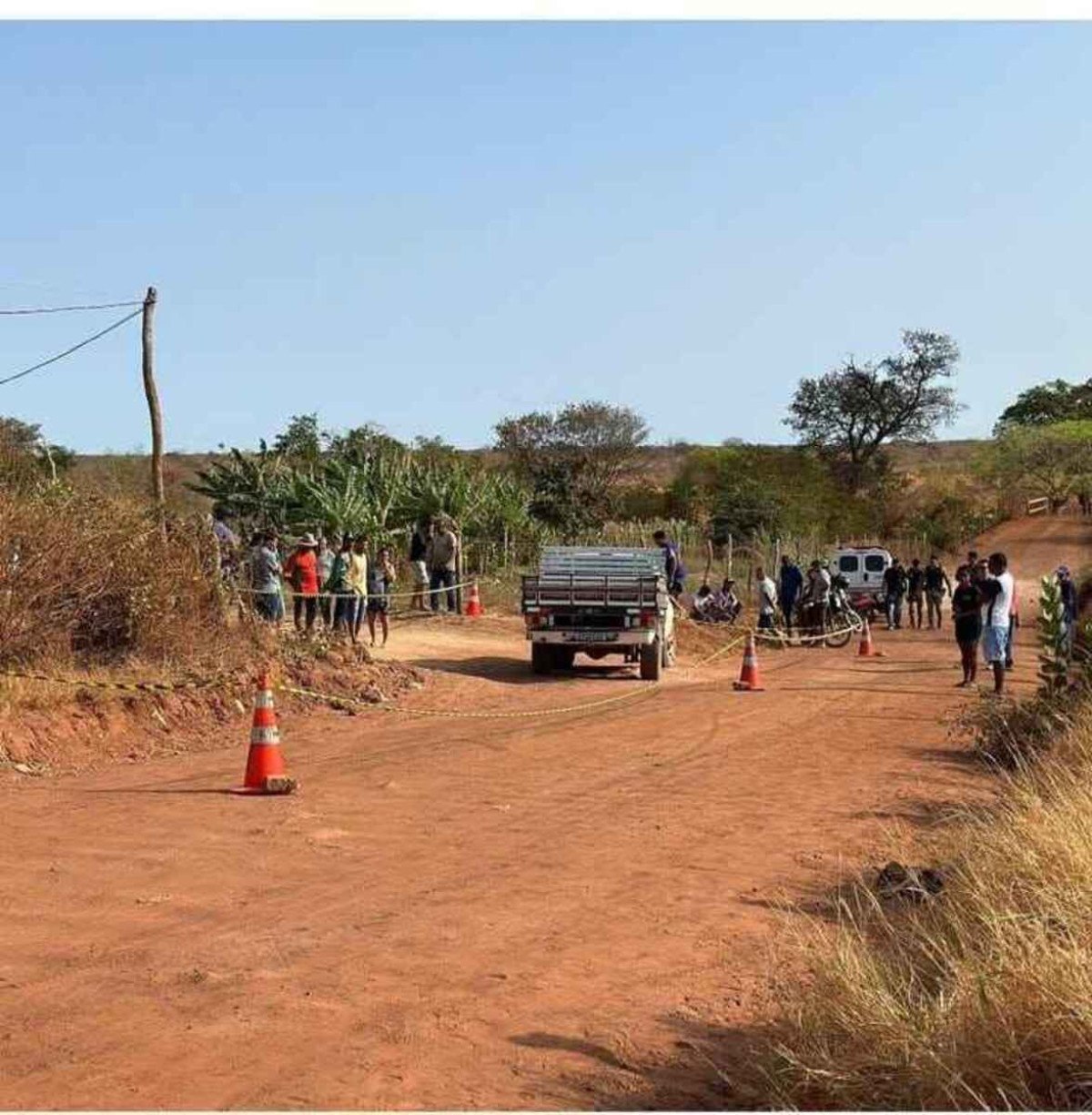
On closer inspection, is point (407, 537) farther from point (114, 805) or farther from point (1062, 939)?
point (1062, 939)

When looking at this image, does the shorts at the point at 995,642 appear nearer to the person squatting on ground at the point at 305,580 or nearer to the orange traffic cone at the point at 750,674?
the orange traffic cone at the point at 750,674

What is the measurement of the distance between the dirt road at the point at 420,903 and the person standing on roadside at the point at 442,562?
12220 mm

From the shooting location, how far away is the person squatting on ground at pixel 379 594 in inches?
869

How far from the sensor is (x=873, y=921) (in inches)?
273

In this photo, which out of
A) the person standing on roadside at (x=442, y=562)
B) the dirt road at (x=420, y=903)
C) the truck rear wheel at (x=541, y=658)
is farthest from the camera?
the person standing on roadside at (x=442, y=562)

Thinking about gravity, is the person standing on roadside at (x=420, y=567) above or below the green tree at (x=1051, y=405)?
below

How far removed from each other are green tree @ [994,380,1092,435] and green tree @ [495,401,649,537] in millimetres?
26608

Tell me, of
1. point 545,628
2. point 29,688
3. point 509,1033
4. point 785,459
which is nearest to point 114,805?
point 29,688

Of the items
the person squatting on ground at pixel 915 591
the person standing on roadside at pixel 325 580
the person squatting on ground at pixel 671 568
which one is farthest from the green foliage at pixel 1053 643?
the person squatting on ground at pixel 915 591

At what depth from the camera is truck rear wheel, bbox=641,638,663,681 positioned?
2044cm

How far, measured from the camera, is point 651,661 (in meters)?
20.5

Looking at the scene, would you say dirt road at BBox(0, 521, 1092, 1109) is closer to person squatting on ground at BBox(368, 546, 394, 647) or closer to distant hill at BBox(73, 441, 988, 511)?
person squatting on ground at BBox(368, 546, 394, 647)

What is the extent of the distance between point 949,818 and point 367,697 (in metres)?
8.58

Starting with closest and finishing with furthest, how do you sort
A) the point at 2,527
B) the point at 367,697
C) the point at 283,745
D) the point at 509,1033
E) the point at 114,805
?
the point at 509,1033 < the point at 114,805 < the point at 2,527 < the point at 283,745 < the point at 367,697
